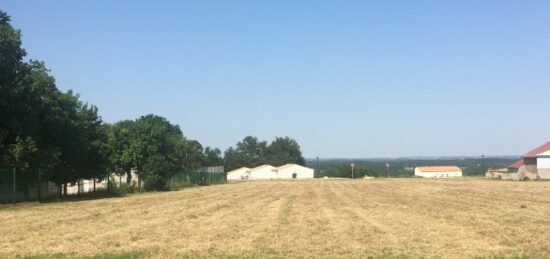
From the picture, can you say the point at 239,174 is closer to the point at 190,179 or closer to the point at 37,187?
the point at 190,179

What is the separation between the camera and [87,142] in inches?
1869

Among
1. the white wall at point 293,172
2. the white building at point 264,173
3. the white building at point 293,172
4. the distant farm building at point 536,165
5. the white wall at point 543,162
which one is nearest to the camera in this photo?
the distant farm building at point 536,165

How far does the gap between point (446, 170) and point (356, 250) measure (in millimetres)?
192048

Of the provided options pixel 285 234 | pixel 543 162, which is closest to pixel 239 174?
pixel 543 162

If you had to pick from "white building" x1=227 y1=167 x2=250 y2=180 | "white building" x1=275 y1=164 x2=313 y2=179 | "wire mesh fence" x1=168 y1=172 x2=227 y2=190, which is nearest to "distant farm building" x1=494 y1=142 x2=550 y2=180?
"wire mesh fence" x1=168 y1=172 x2=227 y2=190

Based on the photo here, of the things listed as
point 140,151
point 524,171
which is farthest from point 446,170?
point 140,151

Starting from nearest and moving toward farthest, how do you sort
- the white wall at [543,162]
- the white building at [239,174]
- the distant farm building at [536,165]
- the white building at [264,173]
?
the distant farm building at [536,165] → the white wall at [543,162] → the white building at [239,174] → the white building at [264,173]

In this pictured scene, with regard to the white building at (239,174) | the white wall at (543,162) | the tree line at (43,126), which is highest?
the tree line at (43,126)

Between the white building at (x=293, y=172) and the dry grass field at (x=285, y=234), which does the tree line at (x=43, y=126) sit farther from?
the white building at (x=293, y=172)

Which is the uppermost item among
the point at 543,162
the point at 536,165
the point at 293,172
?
the point at 543,162

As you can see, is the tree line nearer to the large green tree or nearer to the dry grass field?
the large green tree

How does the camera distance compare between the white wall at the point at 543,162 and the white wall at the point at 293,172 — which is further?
the white wall at the point at 293,172

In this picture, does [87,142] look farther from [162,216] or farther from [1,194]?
[162,216]

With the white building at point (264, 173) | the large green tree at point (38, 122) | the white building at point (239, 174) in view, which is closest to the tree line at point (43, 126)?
the large green tree at point (38, 122)
